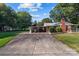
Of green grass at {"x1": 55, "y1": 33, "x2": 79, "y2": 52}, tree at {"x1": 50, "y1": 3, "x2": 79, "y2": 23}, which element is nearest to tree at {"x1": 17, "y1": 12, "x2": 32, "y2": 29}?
tree at {"x1": 50, "y1": 3, "x2": 79, "y2": 23}

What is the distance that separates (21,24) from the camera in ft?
58.3

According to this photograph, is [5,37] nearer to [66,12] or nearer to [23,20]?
[23,20]

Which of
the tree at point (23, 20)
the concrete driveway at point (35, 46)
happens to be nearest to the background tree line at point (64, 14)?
the tree at point (23, 20)

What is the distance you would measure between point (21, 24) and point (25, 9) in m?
0.39

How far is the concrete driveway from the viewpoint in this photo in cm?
Result: 1758

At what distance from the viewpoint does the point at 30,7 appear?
1762cm

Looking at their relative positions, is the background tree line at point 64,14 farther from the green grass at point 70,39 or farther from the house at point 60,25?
the green grass at point 70,39

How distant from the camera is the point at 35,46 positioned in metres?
17.7

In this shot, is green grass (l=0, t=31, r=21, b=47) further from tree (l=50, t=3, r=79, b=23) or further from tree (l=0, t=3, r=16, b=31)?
tree (l=50, t=3, r=79, b=23)

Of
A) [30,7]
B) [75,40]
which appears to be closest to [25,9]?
[30,7]

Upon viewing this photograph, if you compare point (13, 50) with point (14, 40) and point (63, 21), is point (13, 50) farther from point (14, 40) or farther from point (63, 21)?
point (63, 21)

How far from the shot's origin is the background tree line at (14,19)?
1770 centimetres

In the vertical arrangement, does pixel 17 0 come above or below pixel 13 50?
above

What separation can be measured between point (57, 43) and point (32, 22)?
2.60 ft
